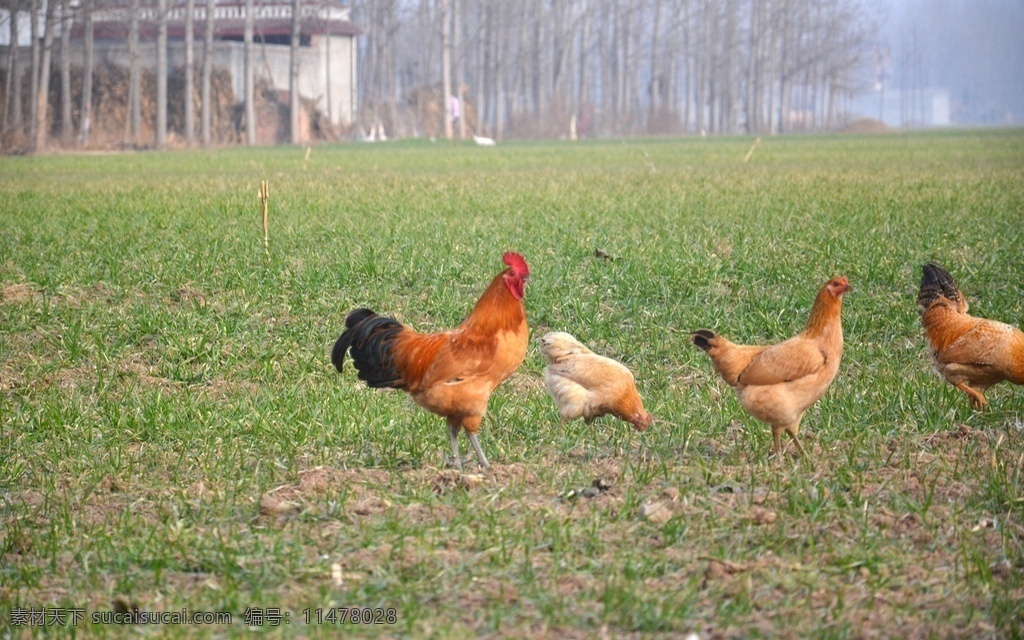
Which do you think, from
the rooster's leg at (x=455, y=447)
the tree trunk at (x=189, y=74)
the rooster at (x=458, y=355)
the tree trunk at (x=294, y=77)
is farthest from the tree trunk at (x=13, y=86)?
the rooster's leg at (x=455, y=447)

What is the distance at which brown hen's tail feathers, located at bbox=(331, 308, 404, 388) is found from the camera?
6.15 meters

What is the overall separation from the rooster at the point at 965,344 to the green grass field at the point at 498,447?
204 millimetres

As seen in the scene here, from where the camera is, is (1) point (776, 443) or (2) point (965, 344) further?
(2) point (965, 344)

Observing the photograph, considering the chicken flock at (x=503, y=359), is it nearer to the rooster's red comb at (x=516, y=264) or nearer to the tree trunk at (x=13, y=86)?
the rooster's red comb at (x=516, y=264)

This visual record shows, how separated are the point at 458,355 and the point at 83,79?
4603 centimetres

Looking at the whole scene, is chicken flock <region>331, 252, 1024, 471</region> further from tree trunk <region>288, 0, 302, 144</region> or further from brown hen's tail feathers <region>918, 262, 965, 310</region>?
tree trunk <region>288, 0, 302, 144</region>

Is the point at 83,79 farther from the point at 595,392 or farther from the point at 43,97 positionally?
the point at 595,392

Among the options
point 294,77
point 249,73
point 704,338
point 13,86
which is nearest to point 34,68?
point 13,86

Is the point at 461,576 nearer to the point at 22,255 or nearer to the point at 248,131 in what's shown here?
the point at 22,255

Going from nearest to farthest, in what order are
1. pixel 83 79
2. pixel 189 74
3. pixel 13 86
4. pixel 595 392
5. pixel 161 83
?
pixel 595 392, pixel 13 86, pixel 161 83, pixel 189 74, pixel 83 79

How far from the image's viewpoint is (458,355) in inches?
237

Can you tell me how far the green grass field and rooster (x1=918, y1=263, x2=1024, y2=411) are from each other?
20cm

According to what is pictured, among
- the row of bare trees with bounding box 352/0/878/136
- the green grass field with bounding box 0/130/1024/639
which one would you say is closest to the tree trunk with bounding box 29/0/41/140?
the row of bare trees with bounding box 352/0/878/136

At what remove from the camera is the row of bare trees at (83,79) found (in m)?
39.7
